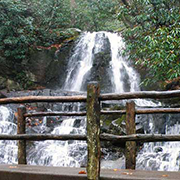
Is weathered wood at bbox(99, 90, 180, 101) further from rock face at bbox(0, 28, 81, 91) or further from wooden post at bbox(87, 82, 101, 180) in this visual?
rock face at bbox(0, 28, 81, 91)

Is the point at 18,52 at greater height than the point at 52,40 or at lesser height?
lesser

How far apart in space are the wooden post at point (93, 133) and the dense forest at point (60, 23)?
4565 mm

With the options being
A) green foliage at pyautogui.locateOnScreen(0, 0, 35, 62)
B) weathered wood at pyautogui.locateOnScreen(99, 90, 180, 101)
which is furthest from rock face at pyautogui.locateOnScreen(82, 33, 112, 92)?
weathered wood at pyautogui.locateOnScreen(99, 90, 180, 101)

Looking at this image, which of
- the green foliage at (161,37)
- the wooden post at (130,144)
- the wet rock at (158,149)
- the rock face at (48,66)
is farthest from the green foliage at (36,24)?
the wooden post at (130,144)

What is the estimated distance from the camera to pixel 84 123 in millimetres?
7828

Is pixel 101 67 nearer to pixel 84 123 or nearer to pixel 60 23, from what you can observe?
pixel 60 23

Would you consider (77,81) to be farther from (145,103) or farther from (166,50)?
(166,50)

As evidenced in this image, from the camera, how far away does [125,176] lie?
255cm

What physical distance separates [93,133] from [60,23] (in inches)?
534

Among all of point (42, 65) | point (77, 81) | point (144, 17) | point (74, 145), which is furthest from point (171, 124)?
point (42, 65)

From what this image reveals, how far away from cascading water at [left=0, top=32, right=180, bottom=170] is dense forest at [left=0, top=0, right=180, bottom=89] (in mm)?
1277

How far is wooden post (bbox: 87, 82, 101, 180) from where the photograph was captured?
246 cm

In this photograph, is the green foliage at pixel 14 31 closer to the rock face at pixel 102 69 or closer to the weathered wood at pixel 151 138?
the rock face at pixel 102 69

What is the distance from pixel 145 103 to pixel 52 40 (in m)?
7.77
